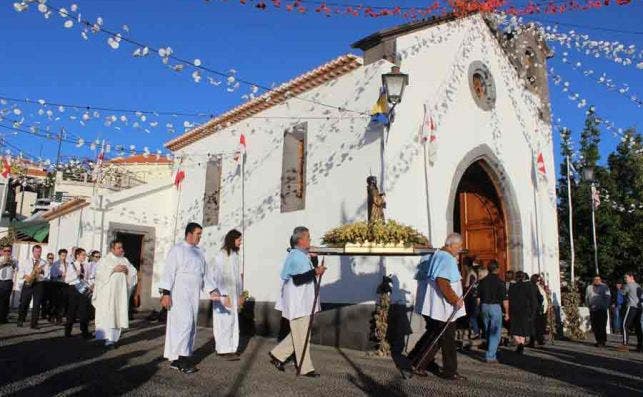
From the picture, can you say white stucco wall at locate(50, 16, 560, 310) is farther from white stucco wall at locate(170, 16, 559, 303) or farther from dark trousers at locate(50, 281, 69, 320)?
dark trousers at locate(50, 281, 69, 320)

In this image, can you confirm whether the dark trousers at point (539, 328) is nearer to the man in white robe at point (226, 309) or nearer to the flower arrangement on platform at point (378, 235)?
the flower arrangement on platform at point (378, 235)

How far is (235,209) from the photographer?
14.2 metres

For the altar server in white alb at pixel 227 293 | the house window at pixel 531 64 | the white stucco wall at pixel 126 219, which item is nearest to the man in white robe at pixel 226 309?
the altar server in white alb at pixel 227 293

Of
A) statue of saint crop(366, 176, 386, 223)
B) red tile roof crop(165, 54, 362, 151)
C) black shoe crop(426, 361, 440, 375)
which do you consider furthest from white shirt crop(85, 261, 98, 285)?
black shoe crop(426, 361, 440, 375)

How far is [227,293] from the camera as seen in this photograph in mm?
7434

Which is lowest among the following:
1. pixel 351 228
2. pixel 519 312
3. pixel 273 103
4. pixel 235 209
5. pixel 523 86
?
pixel 519 312

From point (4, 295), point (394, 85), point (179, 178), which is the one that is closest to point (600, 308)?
point (394, 85)

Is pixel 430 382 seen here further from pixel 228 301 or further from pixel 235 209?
pixel 235 209

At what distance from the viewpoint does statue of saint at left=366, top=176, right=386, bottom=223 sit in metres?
9.45

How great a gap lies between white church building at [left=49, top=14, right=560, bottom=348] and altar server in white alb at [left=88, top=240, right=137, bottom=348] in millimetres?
3465

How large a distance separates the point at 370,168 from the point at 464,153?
2.86 m

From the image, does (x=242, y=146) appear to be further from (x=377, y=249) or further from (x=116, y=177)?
(x=116, y=177)

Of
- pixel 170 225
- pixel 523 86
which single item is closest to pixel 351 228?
pixel 523 86

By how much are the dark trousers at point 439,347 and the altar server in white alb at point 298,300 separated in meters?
1.21
